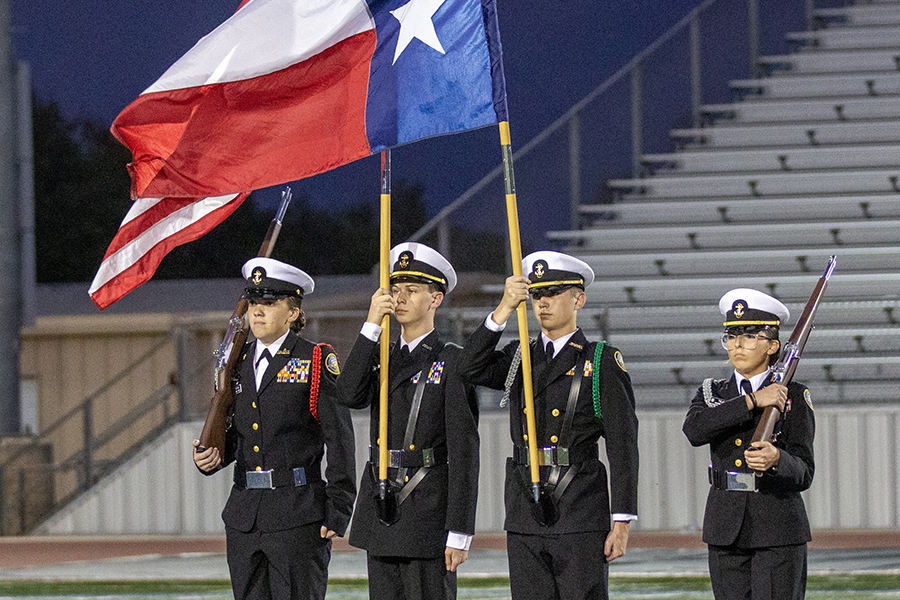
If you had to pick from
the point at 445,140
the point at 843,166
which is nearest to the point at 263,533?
the point at 843,166

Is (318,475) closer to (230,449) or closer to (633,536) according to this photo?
(230,449)

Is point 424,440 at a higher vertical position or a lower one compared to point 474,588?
higher

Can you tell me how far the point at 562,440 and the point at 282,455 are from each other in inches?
38.3

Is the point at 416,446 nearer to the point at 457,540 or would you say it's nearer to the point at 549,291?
the point at 457,540

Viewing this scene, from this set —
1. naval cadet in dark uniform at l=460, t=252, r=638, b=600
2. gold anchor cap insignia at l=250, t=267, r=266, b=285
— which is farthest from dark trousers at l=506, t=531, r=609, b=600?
gold anchor cap insignia at l=250, t=267, r=266, b=285

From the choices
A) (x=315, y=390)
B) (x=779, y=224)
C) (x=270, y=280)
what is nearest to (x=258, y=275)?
(x=270, y=280)

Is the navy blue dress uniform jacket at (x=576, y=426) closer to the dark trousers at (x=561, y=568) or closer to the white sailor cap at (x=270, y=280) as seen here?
the dark trousers at (x=561, y=568)

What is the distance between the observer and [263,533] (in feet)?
14.6

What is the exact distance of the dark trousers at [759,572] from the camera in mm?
4199

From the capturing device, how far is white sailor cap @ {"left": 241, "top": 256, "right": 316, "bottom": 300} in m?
4.61

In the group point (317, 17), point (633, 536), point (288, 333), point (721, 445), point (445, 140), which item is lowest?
point (633, 536)

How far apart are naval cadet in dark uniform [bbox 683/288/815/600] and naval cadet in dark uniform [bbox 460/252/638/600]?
0.32 meters

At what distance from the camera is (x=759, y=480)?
14.1ft

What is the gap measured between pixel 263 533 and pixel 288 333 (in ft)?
2.30
